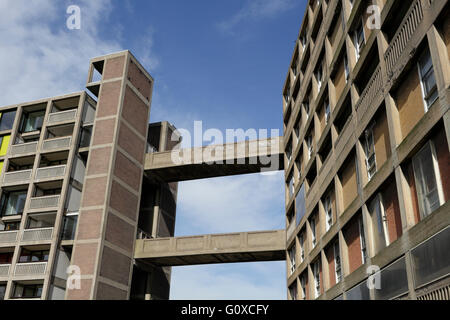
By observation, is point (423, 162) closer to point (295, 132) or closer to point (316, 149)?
point (316, 149)

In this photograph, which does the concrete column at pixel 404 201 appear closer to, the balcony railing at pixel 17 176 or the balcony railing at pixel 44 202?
the balcony railing at pixel 44 202

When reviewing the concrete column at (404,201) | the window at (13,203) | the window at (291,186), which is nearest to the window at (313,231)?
the window at (291,186)

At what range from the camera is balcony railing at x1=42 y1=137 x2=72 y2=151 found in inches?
1379

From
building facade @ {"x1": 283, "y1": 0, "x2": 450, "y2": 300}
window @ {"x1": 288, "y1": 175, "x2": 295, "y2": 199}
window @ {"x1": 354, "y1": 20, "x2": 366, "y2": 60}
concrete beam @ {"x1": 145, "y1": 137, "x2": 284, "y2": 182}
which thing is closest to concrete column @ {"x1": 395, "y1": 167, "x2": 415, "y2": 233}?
building facade @ {"x1": 283, "y1": 0, "x2": 450, "y2": 300}

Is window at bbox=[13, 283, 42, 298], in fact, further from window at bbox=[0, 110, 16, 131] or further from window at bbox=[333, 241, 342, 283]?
window at bbox=[333, 241, 342, 283]

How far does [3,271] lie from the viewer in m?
31.8

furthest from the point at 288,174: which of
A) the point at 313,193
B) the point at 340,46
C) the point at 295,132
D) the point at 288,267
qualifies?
the point at 340,46

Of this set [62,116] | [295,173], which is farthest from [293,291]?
[62,116]

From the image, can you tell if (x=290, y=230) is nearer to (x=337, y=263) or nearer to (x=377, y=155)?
(x=337, y=263)

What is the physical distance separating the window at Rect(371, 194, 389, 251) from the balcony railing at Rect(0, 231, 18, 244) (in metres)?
27.2

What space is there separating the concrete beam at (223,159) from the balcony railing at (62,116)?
670 cm

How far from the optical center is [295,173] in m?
30.8

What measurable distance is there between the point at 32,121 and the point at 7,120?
2.18m

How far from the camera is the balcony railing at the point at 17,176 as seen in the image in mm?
35463
